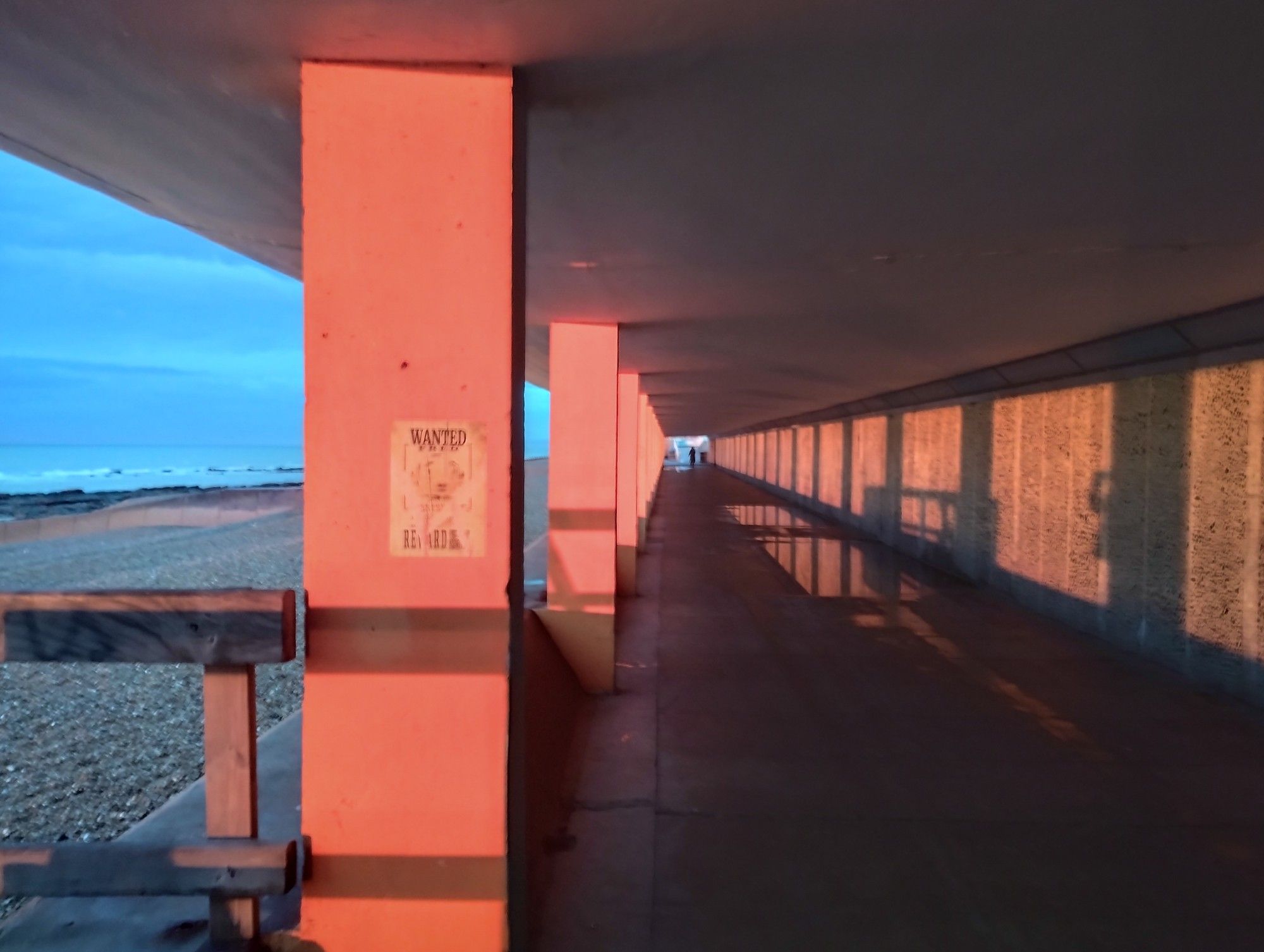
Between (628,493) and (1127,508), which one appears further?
(628,493)

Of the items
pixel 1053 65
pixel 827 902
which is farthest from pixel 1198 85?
pixel 827 902

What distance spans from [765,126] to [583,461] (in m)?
4.30

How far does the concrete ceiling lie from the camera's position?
219cm

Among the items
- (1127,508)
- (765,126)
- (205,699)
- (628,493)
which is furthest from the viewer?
(628,493)

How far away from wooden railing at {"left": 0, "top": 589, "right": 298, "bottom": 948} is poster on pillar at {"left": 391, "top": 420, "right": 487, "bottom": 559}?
440mm

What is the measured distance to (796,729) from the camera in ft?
18.3

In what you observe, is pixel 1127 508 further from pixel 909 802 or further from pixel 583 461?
pixel 583 461

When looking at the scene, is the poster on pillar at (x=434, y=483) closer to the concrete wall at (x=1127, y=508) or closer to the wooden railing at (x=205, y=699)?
the wooden railing at (x=205, y=699)

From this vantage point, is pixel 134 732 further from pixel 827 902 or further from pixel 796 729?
pixel 827 902

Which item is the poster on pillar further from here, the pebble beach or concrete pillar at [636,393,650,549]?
concrete pillar at [636,393,650,549]

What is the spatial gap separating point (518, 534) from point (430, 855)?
1.10 metres

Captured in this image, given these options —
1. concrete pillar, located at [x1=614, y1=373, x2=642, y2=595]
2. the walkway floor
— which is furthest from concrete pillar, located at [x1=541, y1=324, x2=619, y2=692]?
concrete pillar, located at [x1=614, y1=373, x2=642, y2=595]

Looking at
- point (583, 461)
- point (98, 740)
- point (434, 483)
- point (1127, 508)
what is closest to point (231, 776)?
point (434, 483)

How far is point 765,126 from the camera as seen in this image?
2.84 meters
